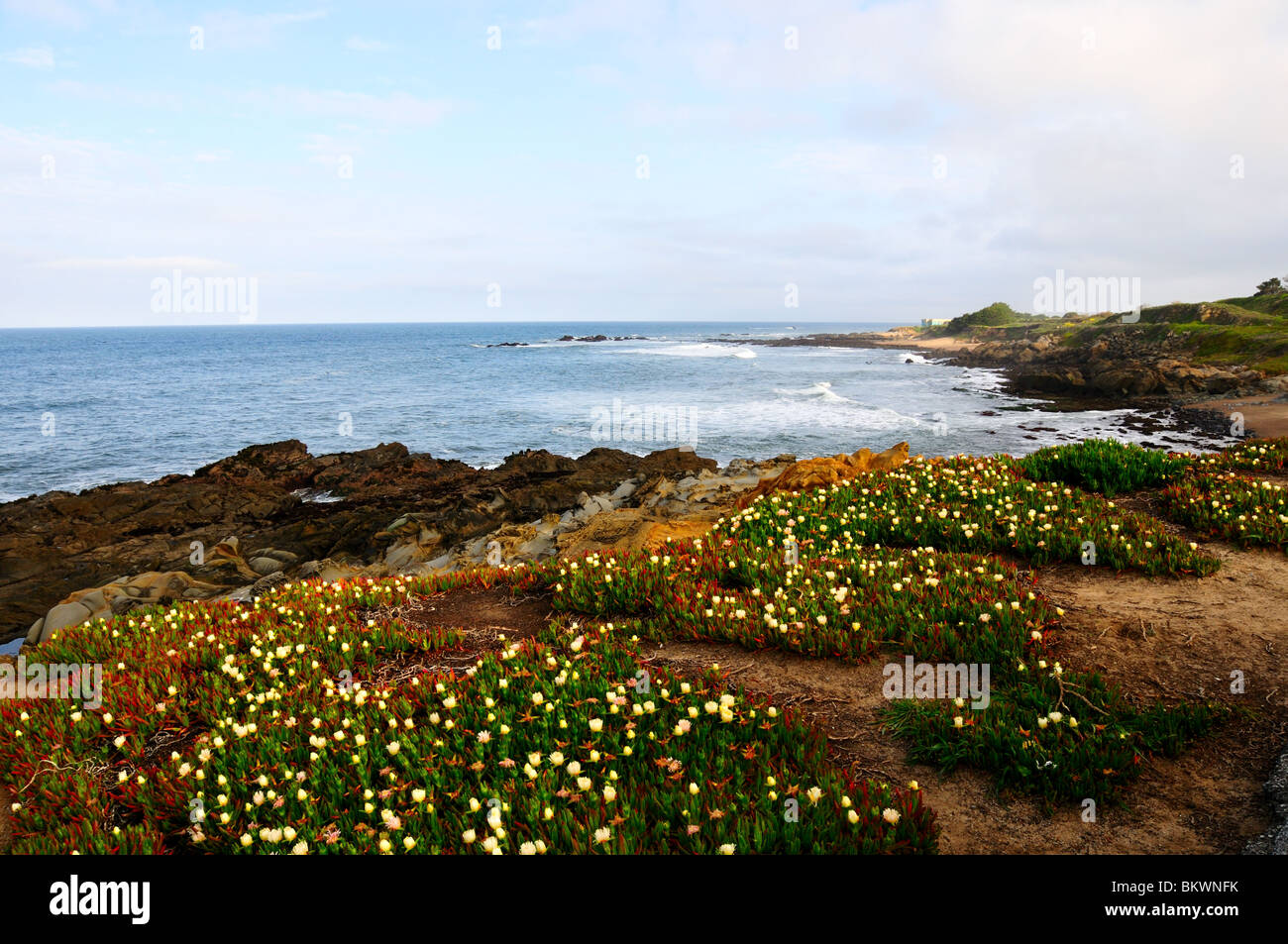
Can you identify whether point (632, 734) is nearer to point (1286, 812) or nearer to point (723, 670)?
point (723, 670)

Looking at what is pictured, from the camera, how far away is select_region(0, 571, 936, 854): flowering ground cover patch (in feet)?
12.7

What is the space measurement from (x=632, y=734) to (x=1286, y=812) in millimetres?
3787

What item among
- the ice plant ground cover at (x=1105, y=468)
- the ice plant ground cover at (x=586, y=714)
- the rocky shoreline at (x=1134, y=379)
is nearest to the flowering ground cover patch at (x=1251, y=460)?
the ice plant ground cover at (x=1105, y=468)

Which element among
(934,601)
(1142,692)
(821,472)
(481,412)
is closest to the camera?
(1142,692)

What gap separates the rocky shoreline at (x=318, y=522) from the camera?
591 inches

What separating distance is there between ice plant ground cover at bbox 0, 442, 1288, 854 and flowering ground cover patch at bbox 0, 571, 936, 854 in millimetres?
21

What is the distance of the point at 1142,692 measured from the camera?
5.41m

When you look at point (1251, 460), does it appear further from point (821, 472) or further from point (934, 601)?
point (934, 601)

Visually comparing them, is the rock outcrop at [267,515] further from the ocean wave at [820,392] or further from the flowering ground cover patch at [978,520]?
the ocean wave at [820,392]

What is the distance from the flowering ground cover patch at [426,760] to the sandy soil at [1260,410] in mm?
32765

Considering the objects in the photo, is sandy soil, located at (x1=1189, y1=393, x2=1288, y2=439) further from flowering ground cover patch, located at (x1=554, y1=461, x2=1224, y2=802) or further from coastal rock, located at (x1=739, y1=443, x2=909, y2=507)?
flowering ground cover patch, located at (x1=554, y1=461, x2=1224, y2=802)

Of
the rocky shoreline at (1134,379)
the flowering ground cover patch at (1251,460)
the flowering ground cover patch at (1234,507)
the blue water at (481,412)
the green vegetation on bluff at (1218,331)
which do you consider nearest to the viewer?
the flowering ground cover patch at (1234,507)

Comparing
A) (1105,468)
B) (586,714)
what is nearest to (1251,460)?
(1105,468)

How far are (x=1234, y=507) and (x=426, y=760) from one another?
33.6 feet
